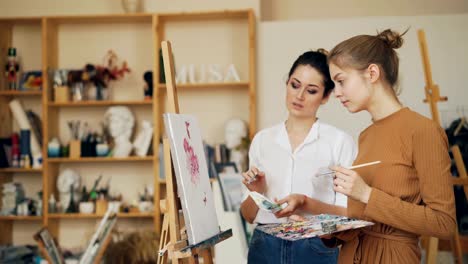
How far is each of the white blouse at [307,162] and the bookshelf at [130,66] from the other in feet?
9.94

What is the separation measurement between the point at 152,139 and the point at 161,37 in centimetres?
90

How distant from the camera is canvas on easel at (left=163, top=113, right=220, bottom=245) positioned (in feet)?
7.11

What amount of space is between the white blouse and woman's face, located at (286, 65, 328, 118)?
8cm

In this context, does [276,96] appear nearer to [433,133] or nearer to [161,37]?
[161,37]

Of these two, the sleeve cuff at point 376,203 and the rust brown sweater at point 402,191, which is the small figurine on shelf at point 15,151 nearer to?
the rust brown sweater at point 402,191

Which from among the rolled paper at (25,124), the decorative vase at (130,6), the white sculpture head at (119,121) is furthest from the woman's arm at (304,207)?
the rolled paper at (25,124)

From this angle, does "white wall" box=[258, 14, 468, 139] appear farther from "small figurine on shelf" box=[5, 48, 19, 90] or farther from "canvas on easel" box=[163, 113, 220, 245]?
"canvas on easel" box=[163, 113, 220, 245]

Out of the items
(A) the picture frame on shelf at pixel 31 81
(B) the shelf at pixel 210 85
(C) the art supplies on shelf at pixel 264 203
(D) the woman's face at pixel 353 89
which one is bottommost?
(C) the art supplies on shelf at pixel 264 203

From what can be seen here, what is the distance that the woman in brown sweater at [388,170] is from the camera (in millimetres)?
1783

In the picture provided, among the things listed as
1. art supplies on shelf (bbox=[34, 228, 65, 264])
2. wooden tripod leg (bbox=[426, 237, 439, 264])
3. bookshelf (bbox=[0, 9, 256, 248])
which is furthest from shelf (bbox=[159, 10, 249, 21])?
wooden tripod leg (bbox=[426, 237, 439, 264])

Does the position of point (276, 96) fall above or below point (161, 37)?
below

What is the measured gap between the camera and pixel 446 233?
1.80 m

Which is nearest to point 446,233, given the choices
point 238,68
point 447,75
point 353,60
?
point 353,60

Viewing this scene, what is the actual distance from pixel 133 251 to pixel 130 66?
5.77 feet
